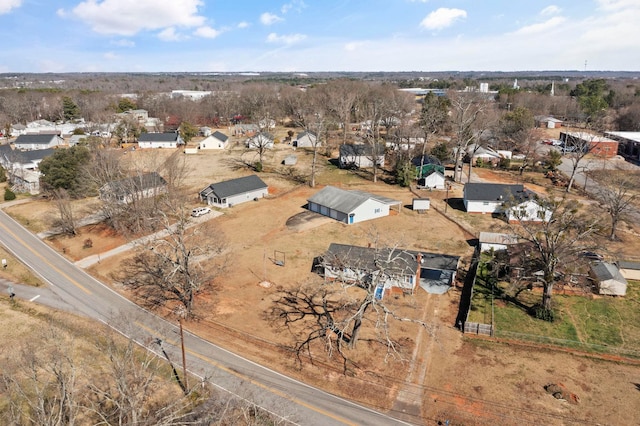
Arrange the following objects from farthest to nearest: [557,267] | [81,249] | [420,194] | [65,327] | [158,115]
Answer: [158,115] → [420,194] → [81,249] → [557,267] → [65,327]

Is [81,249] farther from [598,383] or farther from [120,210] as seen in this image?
[598,383]

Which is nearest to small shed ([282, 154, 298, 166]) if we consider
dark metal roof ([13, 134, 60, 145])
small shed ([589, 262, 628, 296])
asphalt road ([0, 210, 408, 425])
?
asphalt road ([0, 210, 408, 425])

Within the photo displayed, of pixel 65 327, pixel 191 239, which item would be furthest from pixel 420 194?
pixel 65 327

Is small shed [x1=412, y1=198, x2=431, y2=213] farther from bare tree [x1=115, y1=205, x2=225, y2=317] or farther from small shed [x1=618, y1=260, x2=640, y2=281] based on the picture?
bare tree [x1=115, y1=205, x2=225, y2=317]

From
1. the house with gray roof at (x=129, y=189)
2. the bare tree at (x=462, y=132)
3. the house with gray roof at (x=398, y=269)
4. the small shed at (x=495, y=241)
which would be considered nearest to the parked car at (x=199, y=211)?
the house with gray roof at (x=129, y=189)

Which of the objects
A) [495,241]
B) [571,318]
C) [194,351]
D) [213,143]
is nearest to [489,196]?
[495,241]

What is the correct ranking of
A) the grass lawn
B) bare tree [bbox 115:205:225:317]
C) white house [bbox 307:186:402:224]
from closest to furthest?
the grass lawn < bare tree [bbox 115:205:225:317] < white house [bbox 307:186:402:224]

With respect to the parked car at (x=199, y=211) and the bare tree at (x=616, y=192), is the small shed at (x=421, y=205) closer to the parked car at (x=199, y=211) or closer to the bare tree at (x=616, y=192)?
the bare tree at (x=616, y=192)
